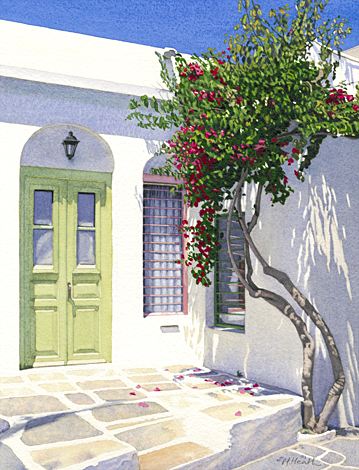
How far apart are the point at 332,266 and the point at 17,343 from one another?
4076mm

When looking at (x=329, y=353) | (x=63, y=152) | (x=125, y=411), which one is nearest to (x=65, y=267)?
(x=63, y=152)

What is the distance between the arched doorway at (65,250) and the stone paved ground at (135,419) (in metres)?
0.57

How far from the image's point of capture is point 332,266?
5613mm

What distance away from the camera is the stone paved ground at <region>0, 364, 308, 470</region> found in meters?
3.77

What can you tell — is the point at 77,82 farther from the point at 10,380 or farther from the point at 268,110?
the point at 10,380

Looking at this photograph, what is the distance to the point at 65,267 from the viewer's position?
7012mm

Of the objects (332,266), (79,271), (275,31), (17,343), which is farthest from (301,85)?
(17,343)

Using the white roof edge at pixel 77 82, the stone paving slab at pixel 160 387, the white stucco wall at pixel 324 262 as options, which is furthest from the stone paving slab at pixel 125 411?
the white roof edge at pixel 77 82

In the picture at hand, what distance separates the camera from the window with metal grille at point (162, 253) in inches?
300

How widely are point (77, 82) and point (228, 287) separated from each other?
347 centimetres

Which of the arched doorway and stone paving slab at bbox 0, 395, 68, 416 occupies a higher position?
the arched doorway

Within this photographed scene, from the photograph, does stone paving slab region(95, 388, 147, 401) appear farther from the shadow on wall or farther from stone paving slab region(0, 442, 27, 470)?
the shadow on wall
